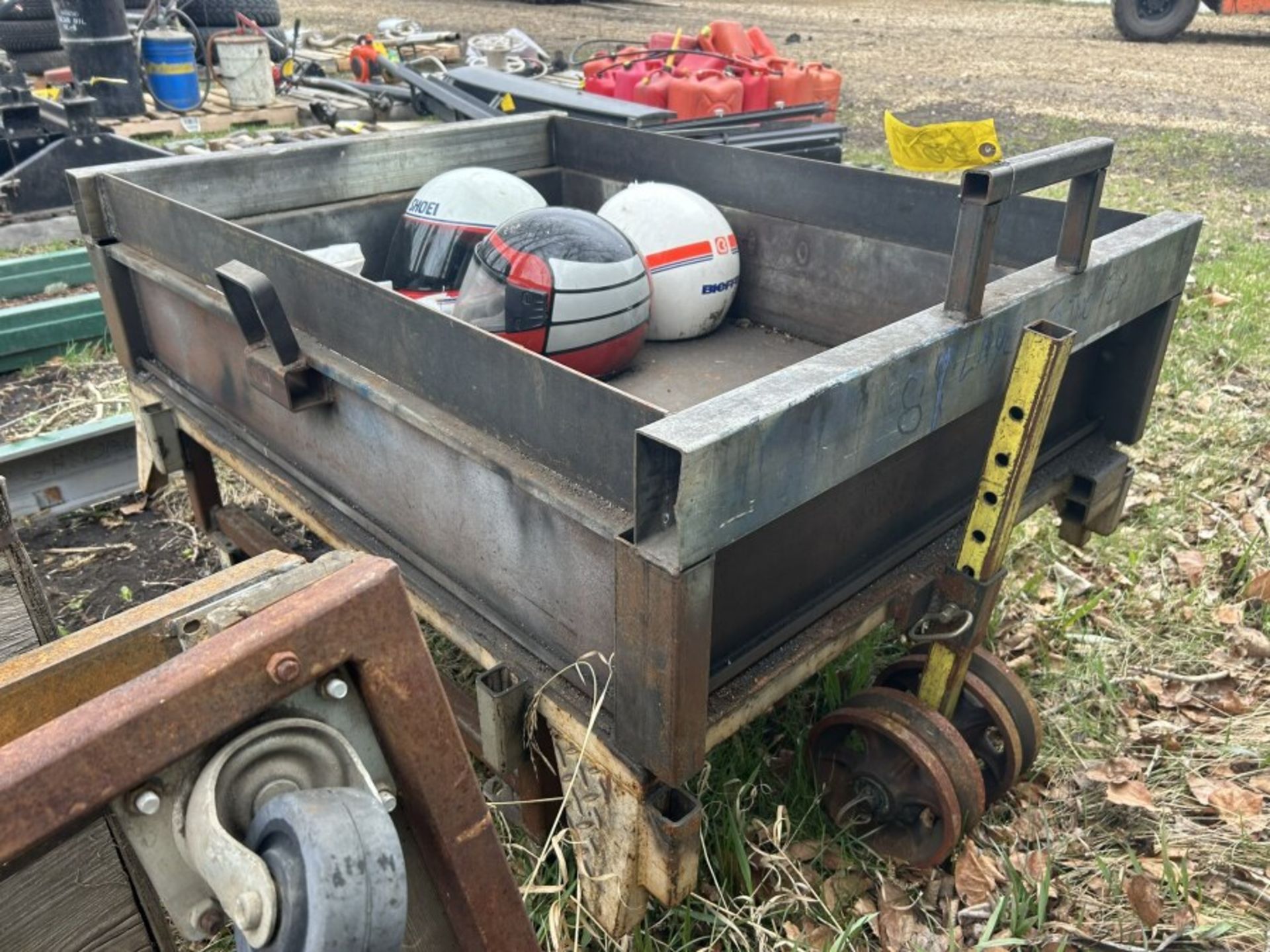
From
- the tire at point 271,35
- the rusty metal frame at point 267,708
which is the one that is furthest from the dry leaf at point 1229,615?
the tire at point 271,35

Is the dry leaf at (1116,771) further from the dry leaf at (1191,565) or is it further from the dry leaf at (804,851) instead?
the dry leaf at (1191,565)

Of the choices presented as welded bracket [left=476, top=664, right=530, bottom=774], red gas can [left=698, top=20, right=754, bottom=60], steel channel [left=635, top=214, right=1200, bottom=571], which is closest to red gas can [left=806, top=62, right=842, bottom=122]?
red gas can [left=698, top=20, right=754, bottom=60]

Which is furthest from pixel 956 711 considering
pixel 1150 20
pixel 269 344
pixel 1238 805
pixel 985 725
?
pixel 1150 20

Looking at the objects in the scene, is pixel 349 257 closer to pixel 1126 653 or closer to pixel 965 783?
pixel 965 783

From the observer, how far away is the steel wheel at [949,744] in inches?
92.0

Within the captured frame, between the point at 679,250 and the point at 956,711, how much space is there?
1.77 meters

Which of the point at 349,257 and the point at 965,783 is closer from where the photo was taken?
the point at 965,783

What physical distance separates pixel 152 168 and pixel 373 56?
30.0 feet

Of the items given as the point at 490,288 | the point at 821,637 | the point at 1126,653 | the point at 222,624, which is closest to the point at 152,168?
the point at 490,288

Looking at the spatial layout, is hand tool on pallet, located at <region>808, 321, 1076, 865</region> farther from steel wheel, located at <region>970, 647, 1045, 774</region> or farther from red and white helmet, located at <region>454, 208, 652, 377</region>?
red and white helmet, located at <region>454, 208, 652, 377</region>

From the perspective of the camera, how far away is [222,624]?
0.95 m

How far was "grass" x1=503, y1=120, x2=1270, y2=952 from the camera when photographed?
243 cm

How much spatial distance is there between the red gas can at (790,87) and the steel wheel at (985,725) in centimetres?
705

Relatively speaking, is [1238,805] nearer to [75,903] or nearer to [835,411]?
[835,411]
